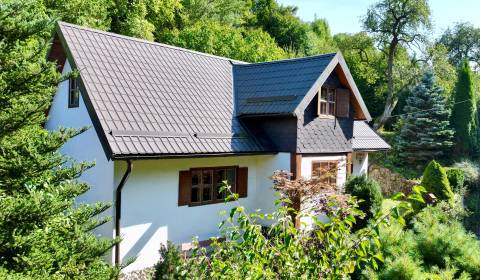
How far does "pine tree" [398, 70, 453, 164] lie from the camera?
26.0m

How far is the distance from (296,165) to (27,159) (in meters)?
8.89

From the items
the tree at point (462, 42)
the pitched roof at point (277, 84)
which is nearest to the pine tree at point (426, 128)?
the pitched roof at point (277, 84)

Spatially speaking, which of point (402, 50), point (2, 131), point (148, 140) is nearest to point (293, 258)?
point (2, 131)

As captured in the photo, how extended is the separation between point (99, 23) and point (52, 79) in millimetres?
19507

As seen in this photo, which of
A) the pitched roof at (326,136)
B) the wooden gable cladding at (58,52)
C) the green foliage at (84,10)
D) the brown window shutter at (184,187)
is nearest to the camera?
the brown window shutter at (184,187)

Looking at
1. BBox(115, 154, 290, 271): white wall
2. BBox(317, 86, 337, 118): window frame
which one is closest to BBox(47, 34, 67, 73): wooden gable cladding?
BBox(115, 154, 290, 271): white wall

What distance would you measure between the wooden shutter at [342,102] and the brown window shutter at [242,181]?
430 cm

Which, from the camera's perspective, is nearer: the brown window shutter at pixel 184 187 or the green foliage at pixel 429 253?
the green foliage at pixel 429 253

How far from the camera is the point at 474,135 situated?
27.2m

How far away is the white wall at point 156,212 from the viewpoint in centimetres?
967

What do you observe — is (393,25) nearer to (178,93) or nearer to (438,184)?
(438,184)

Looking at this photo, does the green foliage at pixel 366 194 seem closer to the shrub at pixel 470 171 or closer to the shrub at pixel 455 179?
the shrub at pixel 455 179

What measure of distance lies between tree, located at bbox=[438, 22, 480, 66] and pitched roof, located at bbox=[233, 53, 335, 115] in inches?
1536

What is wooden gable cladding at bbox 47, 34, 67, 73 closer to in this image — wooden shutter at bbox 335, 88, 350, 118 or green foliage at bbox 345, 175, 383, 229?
wooden shutter at bbox 335, 88, 350, 118
